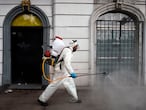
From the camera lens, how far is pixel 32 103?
31.9 feet

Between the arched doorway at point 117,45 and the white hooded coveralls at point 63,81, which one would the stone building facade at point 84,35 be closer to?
the arched doorway at point 117,45

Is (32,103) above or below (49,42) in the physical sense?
below

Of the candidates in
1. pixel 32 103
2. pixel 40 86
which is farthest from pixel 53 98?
pixel 40 86

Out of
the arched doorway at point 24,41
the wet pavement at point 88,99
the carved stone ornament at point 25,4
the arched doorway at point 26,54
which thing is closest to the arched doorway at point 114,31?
the wet pavement at point 88,99

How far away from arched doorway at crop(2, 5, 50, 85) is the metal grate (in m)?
2.23

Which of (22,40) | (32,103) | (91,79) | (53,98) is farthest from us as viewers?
(22,40)

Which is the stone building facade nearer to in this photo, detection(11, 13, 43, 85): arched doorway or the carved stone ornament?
detection(11, 13, 43, 85): arched doorway

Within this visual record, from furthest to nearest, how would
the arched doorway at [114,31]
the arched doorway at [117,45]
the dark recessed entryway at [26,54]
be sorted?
the dark recessed entryway at [26,54] < the arched doorway at [117,45] < the arched doorway at [114,31]

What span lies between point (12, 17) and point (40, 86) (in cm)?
286

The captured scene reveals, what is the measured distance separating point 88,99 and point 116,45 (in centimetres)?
375

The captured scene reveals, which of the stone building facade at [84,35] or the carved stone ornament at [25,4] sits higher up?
the carved stone ornament at [25,4]

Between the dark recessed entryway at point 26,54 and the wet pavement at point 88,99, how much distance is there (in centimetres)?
147

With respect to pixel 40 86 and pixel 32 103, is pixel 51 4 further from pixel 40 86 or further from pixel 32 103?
pixel 32 103

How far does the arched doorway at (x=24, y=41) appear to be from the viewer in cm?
1268
